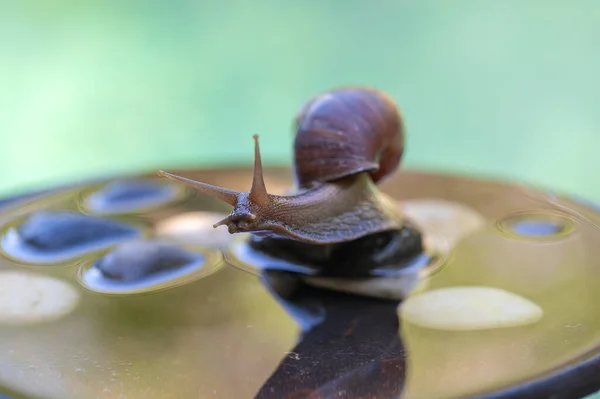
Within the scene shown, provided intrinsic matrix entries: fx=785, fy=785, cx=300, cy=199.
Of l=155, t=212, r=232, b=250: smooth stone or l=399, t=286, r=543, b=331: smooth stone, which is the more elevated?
l=399, t=286, r=543, b=331: smooth stone

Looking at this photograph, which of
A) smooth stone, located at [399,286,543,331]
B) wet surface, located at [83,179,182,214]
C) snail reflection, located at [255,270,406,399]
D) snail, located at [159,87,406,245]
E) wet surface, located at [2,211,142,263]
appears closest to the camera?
snail reflection, located at [255,270,406,399]

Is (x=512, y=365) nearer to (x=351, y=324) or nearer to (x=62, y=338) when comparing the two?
(x=351, y=324)

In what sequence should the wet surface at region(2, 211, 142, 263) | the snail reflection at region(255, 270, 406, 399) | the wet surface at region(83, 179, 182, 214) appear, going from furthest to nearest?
the wet surface at region(83, 179, 182, 214) → the wet surface at region(2, 211, 142, 263) → the snail reflection at region(255, 270, 406, 399)

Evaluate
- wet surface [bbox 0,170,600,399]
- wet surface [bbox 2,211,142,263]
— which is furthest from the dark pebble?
wet surface [bbox 2,211,142,263]

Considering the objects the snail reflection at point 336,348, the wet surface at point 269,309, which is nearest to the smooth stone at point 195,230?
the wet surface at point 269,309

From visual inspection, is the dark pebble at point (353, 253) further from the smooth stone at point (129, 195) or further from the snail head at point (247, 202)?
the smooth stone at point (129, 195)

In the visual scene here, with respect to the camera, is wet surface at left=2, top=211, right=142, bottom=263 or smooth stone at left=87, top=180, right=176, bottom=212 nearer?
wet surface at left=2, top=211, right=142, bottom=263

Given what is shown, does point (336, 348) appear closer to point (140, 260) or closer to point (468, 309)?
point (468, 309)

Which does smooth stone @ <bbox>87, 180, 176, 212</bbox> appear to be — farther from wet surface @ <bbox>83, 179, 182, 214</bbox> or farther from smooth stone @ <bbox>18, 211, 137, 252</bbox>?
smooth stone @ <bbox>18, 211, 137, 252</bbox>
